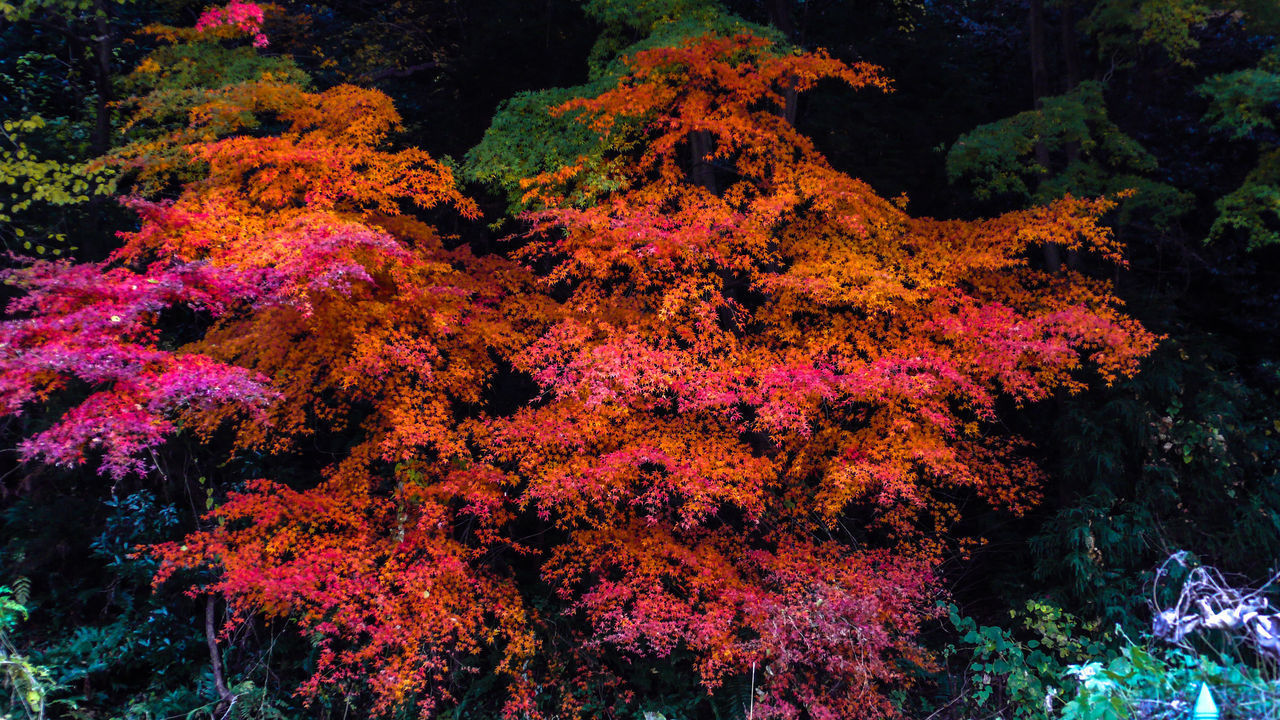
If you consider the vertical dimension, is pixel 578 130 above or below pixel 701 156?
above

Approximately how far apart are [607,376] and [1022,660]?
4434 mm

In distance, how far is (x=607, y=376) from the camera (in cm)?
702

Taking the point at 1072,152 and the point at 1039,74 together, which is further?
the point at 1039,74

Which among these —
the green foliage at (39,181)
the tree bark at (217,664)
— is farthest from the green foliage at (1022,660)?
the green foliage at (39,181)

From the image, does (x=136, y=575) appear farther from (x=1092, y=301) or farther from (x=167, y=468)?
(x=1092, y=301)

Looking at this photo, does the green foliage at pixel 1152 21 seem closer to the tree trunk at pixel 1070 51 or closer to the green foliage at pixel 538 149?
the tree trunk at pixel 1070 51

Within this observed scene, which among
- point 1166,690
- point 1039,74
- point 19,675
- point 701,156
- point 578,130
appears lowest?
point 19,675

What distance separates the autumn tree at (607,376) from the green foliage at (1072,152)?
2.50 feet

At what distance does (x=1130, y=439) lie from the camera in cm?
800

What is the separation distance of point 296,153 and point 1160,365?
32.7 ft

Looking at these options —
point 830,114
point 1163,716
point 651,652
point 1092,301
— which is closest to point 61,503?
point 651,652

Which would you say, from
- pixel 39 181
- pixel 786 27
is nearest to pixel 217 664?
pixel 39 181

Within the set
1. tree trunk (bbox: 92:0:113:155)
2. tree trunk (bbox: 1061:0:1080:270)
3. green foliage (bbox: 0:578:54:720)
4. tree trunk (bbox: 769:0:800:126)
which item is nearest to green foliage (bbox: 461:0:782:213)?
tree trunk (bbox: 769:0:800:126)

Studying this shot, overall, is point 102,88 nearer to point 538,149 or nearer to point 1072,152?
point 538,149
